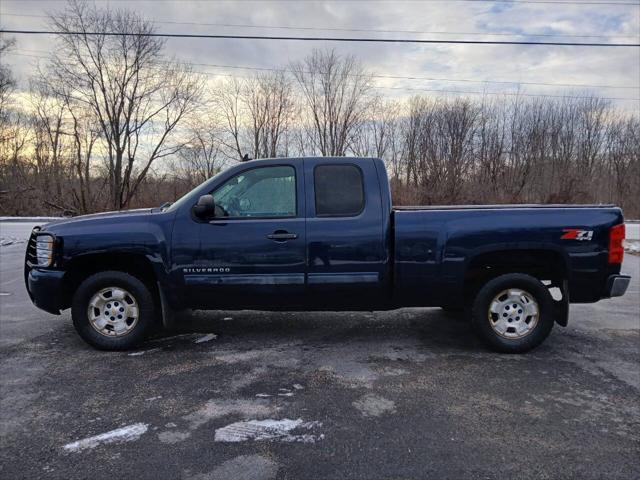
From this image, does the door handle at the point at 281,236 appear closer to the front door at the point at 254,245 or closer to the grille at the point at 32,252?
the front door at the point at 254,245

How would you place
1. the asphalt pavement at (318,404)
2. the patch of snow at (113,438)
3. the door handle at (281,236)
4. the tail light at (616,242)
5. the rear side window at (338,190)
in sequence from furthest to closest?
the rear side window at (338,190) < the door handle at (281,236) < the tail light at (616,242) < the patch of snow at (113,438) < the asphalt pavement at (318,404)

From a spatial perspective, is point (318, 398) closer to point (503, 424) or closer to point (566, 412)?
point (503, 424)

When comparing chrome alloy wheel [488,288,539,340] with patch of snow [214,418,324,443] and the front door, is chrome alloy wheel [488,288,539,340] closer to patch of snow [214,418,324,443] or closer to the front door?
the front door

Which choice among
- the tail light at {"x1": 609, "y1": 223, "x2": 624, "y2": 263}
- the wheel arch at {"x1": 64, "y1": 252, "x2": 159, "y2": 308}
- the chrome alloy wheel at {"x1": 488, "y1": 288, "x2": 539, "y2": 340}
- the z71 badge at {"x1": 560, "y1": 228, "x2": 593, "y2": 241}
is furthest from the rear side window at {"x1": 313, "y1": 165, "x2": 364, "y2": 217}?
the tail light at {"x1": 609, "y1": 223, "x2": 624, "y2": 263}

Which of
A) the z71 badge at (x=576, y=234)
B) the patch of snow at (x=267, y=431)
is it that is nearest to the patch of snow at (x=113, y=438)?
the patch of snow at (x=267, y=431)

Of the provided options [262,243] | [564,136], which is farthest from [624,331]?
[564,136]

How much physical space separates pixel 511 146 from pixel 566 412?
3590 cm

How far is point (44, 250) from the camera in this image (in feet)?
15.0

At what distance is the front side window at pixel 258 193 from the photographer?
15.1 ft

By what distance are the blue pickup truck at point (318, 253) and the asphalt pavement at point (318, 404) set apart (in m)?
0.48

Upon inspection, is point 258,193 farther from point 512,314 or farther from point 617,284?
point 617,284

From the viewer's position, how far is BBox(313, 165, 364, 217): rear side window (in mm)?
4590

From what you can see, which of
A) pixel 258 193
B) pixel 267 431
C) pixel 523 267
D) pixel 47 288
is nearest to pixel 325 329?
pixel 258 193

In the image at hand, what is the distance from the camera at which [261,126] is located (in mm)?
36844
